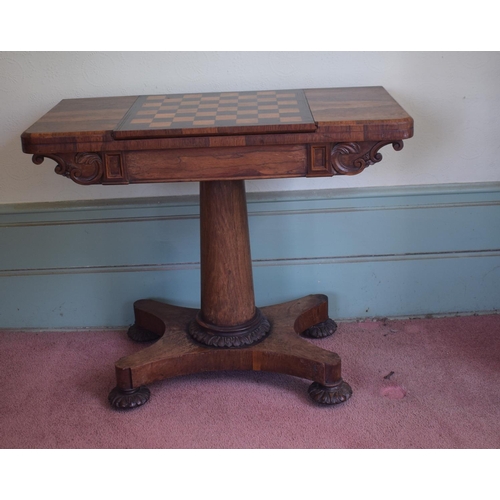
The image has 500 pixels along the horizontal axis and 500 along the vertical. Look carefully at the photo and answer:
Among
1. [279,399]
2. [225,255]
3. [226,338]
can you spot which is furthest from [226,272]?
[279,399]

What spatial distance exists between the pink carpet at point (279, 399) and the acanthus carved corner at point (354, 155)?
2.44ft

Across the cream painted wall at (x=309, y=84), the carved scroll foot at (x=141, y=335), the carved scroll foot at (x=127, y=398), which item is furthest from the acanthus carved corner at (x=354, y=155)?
the carved scroll foot at (x=141, y=335)

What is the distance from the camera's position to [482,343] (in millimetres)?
2547

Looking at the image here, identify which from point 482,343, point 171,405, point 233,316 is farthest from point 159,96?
point 482,343

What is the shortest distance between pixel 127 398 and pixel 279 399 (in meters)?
0.48

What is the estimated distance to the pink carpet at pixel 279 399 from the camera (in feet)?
6.84

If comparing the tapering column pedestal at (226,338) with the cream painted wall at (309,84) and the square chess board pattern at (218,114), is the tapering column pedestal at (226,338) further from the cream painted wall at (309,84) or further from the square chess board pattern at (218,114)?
the cream painted wall at (309,84)

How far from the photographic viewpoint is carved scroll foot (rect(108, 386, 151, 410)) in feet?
7.34

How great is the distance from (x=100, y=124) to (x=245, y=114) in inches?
16.0

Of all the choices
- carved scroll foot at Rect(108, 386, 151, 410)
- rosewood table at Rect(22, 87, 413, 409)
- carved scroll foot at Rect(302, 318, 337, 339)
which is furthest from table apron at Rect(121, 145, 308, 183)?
carved scroll foot at Rect(302, 318, 337, 339)

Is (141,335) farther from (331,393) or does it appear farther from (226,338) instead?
(331,393)

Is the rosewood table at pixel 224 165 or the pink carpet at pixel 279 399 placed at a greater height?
the rosewood table at pixel 224 165

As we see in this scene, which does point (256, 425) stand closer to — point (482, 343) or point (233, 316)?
point (233, 316)

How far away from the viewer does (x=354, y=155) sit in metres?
1.96
